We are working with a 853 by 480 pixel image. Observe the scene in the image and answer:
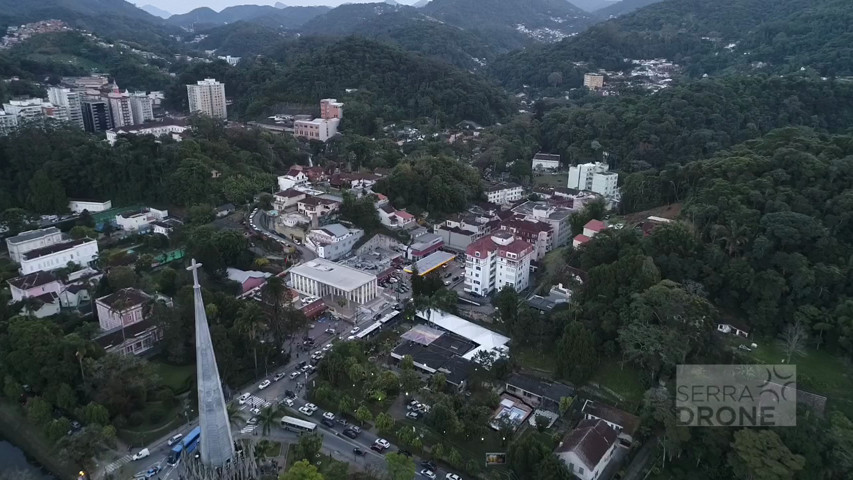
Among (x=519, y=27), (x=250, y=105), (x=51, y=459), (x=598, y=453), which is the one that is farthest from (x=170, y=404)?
(x=519, y=27)

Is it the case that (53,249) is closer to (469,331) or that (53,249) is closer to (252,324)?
(252,324)

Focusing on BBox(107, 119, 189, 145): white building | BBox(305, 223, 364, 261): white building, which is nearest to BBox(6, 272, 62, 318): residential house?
BBox(305, 223, 364, 261): white building

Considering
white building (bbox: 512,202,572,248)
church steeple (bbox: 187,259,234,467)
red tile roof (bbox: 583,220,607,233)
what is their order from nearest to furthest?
church steeple (bbox: 187,259,234,467) → red tile roof (bbox: 583,220,607,233) → white building (bbox: 512,202,572,248)

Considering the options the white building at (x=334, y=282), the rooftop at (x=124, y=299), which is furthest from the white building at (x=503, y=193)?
the rooftop at (x=124, y=299)

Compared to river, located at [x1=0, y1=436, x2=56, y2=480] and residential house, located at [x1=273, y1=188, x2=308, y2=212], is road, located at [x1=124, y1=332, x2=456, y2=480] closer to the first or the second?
river, located at [x1=0, y1=436, x2=56, y2=480]

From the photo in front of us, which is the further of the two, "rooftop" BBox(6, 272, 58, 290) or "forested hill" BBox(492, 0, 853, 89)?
"forested hill" BBox(492, 0, 853, 89)

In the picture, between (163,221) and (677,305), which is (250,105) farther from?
(677,305)

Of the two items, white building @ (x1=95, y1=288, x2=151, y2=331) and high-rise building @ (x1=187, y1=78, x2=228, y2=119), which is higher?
high-rise building @ (x1=187, y1=78, x2=228, y2=119)
